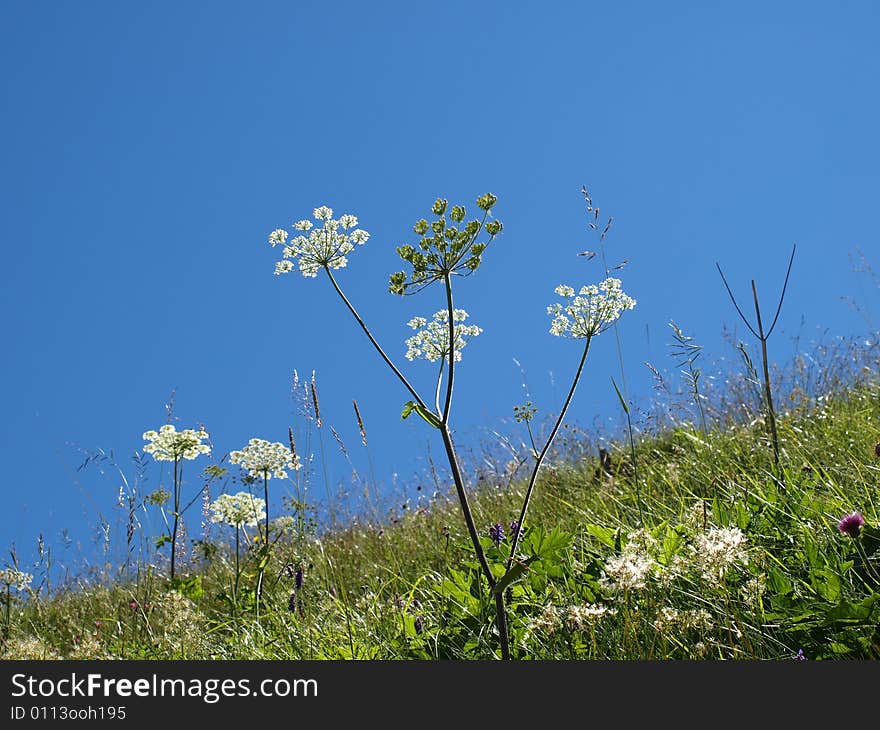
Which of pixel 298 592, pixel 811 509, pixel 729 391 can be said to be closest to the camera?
pixel 811 509

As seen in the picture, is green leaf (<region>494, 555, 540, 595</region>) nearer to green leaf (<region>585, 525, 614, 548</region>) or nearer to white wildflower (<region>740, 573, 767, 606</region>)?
white wildflower (<region>740, 573, 767, 606</region>)

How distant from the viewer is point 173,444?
16.4 ft

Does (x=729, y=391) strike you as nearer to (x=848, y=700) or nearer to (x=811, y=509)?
(x=811, y=509)

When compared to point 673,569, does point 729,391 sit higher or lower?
higher

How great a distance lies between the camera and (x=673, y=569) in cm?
270

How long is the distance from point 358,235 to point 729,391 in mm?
6400

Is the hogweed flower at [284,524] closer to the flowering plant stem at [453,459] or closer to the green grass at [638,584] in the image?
the green grass at [638,584]

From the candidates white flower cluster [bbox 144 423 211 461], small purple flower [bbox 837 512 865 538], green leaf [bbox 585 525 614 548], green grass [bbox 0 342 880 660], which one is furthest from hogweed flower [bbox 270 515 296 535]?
small purple flower [bbox 837 512 865 538]

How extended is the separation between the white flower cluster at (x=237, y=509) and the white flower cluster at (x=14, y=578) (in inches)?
58.6

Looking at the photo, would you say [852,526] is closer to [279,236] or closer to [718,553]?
[718,553]

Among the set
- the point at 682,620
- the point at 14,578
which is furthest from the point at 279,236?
the point at 14,578

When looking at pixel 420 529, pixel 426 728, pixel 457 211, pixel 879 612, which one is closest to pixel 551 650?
pixel 426 728

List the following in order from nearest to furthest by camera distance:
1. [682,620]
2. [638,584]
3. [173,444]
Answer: [638,584]
[682,620]
[173,444]

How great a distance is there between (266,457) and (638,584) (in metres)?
3.40
